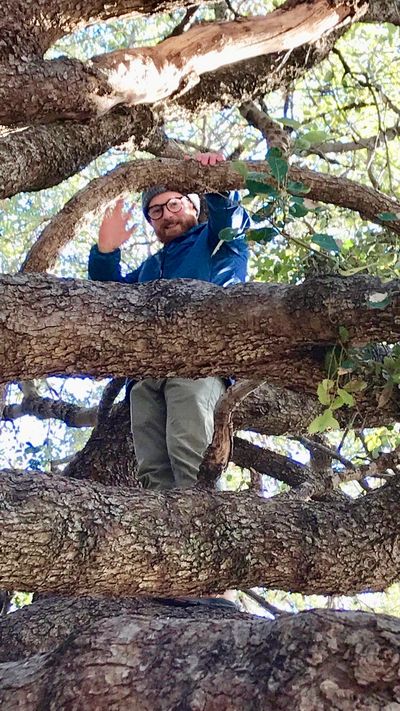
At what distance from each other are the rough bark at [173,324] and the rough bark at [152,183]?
1545 mm

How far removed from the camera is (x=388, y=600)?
6223mm

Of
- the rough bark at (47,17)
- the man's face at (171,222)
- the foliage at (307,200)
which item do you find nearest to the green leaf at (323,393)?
the foliage at (307,200)

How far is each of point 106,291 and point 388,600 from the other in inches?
189

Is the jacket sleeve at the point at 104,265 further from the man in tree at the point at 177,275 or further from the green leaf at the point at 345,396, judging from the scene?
the green leaf at the point at 345,396

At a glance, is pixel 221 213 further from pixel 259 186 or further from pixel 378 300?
pixel 378 300

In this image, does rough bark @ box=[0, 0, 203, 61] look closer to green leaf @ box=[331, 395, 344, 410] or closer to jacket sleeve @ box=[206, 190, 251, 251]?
jacket sleeve @ box=[206, 190, 251, 251]

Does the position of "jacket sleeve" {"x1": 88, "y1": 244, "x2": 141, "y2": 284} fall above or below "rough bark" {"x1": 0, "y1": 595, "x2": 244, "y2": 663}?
above

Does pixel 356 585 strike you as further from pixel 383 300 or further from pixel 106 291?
pixel 106 291

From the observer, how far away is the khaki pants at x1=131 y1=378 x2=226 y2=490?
2928mm

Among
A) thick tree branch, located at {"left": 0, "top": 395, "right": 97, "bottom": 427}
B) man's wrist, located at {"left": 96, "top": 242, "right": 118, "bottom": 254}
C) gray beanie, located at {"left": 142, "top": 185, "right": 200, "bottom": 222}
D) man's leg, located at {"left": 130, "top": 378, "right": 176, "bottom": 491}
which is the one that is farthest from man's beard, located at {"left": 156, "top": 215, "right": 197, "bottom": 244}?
thick tree branch, located at {"left": 0, "top": 395, "right": 97, "bottom": 427}

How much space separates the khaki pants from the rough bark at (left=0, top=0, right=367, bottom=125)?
107 centimetres

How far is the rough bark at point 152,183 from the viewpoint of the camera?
3658 millimetres

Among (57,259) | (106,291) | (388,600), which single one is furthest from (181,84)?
(388,600)

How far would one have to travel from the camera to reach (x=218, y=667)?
1.43 m
